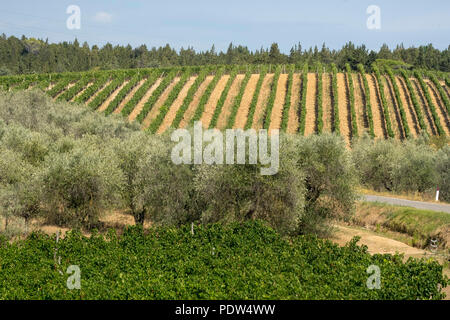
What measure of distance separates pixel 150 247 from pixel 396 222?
17.1 metres

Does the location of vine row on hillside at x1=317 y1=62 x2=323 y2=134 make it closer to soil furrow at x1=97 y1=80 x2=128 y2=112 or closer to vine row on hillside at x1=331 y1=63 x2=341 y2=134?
vine row on hillside at x1=331 y1=63 x2=341 y2=134

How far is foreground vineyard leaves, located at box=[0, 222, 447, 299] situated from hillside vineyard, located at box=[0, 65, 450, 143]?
4600cm

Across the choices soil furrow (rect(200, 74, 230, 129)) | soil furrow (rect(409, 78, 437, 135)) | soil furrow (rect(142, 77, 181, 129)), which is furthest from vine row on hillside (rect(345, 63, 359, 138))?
soil furrow (rect(142, 77, 181, 129))

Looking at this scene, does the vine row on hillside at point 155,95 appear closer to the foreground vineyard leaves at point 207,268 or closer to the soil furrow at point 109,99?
the soil furrow at point 109,99

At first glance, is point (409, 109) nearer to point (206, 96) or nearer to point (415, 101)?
point (415, 101)

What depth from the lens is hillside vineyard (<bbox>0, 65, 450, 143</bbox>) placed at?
7144cm

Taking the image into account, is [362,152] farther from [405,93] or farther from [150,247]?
[405,93]

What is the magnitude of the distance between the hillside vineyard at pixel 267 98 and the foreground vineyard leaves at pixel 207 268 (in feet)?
151

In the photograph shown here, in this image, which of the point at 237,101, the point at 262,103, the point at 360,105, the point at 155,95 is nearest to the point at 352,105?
the point at 360,105

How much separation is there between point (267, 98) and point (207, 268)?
64.5 meters

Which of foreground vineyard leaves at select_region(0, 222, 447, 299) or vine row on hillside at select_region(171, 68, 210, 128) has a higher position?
vine row on hillside at select_region(171, 68, 210, 128)

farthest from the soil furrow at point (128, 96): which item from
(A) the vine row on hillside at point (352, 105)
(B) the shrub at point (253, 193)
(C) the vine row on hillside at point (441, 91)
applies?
(C) the vine row on hillside at point (441, 91)

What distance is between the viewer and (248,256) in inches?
790

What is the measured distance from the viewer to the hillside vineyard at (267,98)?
71438 mm
